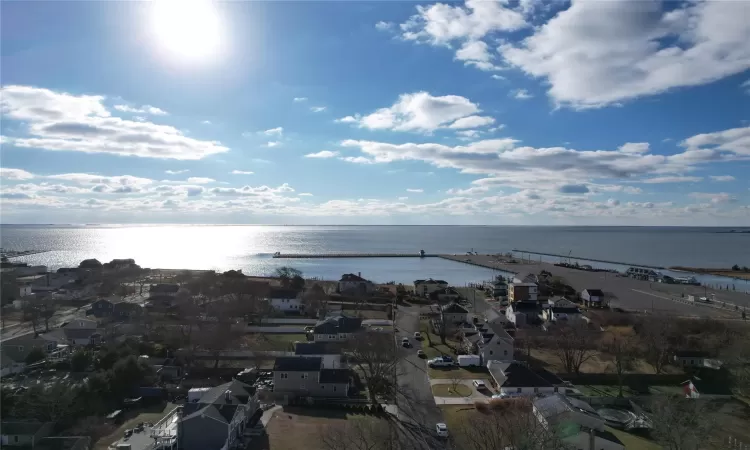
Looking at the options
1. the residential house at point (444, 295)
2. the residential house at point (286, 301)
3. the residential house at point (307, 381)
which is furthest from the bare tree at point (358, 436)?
the residential house at point (444, 295)

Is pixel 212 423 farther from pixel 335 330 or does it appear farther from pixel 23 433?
pixel 335 330

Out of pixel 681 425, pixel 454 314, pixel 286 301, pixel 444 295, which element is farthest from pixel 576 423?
pixel 444 295

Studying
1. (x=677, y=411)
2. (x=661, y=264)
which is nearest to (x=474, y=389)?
(x=677, y=411)

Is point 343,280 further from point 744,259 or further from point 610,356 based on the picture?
point 744,259

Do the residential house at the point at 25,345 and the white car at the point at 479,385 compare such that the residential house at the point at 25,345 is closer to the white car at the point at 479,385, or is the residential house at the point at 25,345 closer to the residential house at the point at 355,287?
the white car at the point at 479,385

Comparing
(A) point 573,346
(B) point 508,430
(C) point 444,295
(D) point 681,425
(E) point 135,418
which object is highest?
(D) point 681,425

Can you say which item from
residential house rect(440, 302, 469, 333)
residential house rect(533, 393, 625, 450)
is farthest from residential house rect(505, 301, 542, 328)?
Result: residential house rect(533, 393, 625, 450)
